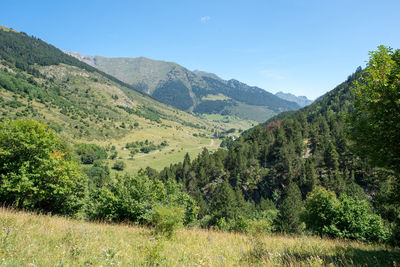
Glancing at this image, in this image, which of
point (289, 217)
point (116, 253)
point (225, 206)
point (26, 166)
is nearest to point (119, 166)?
point (225, 206)

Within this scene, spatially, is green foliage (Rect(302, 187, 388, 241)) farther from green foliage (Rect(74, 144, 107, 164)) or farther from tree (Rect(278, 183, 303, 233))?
green foliage (Rect(74, 144, 107, 164))

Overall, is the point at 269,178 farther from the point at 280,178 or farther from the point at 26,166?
the point at 26,166

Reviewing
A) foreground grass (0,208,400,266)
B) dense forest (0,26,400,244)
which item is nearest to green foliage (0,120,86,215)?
dense forest (0,26,400,244)

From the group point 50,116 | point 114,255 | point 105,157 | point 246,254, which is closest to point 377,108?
point 246,254

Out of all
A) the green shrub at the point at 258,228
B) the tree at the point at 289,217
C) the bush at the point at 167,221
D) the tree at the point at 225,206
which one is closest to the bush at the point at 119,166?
the tree at the point at 225,206

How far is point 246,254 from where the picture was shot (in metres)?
7.52

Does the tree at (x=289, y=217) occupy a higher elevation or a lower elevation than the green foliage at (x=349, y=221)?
lower

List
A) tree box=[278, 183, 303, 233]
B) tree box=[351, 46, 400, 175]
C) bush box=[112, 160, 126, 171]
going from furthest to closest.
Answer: bush box=[112, 160, 126, 171] → tree box=[278, 183, 303, 233] → tree box=[351, 46, 400, 175]

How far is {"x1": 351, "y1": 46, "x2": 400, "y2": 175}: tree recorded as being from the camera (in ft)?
29.4

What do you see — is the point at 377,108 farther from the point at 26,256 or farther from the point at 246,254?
the point at 26,256

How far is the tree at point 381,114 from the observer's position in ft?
29.4

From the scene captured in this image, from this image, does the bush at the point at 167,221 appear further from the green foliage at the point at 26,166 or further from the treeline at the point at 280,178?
the treeline at the point at 280,178

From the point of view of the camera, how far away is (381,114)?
30.1 feet

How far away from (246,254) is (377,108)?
8875 mm
